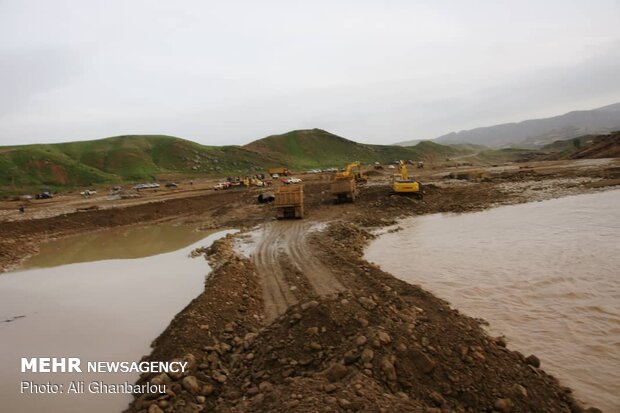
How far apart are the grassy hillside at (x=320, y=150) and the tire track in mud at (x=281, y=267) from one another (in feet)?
256

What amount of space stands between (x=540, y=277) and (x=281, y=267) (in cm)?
777

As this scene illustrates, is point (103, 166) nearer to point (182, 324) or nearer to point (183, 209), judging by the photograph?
point (183, 209)

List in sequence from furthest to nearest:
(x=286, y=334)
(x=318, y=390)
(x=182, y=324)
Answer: (x=182, y=324), (x=286, y=334), (x=318, y=390)

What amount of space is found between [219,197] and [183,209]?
19.9 feet

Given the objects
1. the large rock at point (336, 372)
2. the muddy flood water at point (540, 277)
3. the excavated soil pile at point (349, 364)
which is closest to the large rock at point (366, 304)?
the excavated soil pile at point (349, 364)

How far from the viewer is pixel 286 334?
6.27 m

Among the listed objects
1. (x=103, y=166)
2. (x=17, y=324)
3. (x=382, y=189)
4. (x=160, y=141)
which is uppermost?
(x=160, y=141)

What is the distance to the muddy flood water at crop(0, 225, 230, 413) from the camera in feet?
21.2

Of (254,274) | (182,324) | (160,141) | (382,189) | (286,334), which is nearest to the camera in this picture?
(286,334)

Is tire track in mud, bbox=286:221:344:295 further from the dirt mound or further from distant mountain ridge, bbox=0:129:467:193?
the dirt mound

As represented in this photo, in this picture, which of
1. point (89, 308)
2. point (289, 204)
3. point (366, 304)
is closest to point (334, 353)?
point (366, 304)

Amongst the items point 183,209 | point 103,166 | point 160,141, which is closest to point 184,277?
point 183,209

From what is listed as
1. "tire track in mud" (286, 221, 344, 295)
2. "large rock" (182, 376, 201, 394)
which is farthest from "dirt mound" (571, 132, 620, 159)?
"large rock" (182, 376, 201, 394)

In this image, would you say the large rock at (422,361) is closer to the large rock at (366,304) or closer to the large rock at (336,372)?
the large rock at (336,372)
